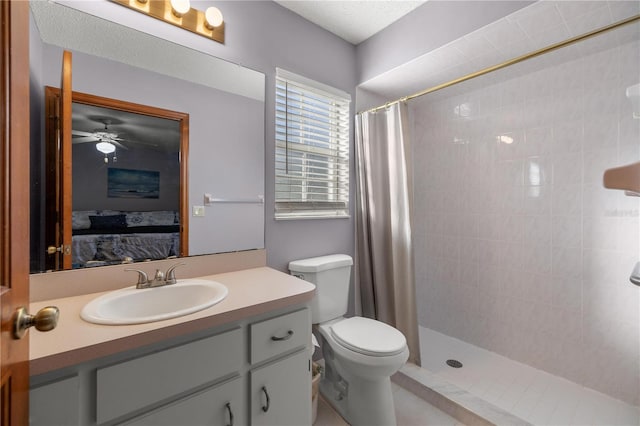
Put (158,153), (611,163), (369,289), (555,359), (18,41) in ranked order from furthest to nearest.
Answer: (369,289), (555,359), (611,163), (158,153), (18,41)

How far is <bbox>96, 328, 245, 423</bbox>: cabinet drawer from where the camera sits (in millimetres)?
770

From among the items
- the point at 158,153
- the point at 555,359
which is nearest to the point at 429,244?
the point at 555,359

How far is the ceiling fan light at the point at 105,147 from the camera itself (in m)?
1.21

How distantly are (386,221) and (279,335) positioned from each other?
122 centimetres

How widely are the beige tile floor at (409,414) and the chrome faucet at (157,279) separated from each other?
1109 millimetres

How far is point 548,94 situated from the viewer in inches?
77.3

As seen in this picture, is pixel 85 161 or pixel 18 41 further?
pixel 85 161

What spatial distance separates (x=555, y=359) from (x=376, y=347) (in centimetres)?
145

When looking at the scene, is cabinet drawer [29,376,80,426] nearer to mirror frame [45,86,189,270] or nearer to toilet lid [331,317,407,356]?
mirror frame [45,86,189,270]

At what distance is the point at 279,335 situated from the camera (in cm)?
112

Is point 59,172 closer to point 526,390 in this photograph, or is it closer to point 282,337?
point 282,337

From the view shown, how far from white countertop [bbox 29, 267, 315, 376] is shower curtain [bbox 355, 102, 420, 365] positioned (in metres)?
0.93

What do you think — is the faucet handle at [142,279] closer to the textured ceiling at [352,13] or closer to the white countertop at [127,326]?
the white countertop at [127,326]

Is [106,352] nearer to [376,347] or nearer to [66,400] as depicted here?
[66,400]
